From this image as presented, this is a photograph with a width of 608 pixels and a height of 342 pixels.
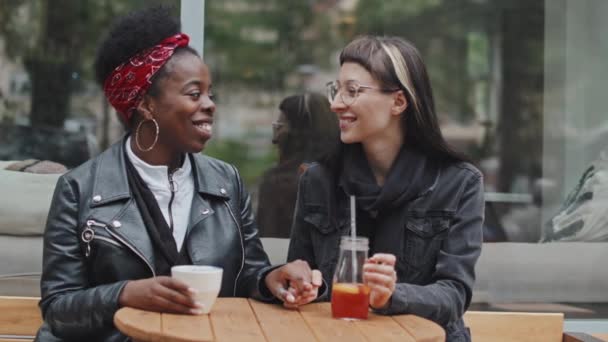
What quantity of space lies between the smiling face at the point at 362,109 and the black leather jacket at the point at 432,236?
0.16 metres

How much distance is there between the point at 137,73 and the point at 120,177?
257 mm

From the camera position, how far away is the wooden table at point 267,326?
188 cm

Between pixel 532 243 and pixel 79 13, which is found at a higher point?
pixel 79 13

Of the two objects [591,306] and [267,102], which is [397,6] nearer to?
[267,102]

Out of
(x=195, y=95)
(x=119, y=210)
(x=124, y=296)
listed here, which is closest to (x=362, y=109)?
(x=195, y=95)

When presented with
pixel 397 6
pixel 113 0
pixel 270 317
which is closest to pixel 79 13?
pixel 113 0

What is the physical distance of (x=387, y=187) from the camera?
2.42 m

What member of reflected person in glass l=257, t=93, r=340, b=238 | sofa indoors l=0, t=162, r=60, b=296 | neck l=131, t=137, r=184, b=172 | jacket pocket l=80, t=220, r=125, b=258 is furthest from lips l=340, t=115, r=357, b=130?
sofa indoors l=0, t=162, r=60, b=296

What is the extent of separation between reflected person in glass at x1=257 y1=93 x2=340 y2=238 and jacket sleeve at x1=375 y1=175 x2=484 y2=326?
1081 mm

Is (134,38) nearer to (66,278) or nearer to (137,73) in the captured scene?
(137,73)

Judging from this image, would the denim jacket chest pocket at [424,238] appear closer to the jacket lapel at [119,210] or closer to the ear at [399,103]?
the ear at [399,103]

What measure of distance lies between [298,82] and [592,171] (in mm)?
2240

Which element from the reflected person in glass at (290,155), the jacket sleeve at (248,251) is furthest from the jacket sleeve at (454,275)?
the reflected person in glass at (290,155)

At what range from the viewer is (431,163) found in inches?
98.7
